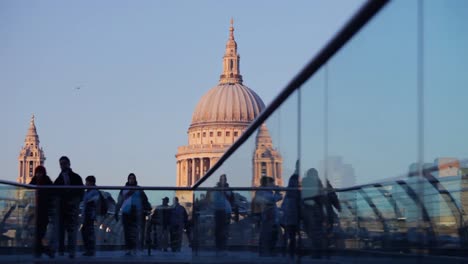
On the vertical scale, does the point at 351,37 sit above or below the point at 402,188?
above

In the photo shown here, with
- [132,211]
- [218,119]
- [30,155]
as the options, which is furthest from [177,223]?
[30,155]

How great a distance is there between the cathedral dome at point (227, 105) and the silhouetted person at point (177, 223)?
117698mm

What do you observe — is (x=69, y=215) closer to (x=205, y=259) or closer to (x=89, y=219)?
(x=89, y=219)

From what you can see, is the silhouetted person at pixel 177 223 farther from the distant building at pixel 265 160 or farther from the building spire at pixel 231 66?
the building spire at pixel 231 66

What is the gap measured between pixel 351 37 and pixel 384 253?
82 cm

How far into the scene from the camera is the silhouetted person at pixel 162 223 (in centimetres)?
1211

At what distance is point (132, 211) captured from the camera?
1205 centimetres

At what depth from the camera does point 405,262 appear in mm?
3045

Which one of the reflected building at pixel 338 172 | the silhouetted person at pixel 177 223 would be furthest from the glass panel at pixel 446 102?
the silhouetted person at pixel 177 223

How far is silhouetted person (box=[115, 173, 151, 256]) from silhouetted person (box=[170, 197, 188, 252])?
0.46 m

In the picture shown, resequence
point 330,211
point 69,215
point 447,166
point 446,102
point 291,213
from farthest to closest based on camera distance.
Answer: point 69,215, point 291,213, point 330,211, point 447,166, point 446,102

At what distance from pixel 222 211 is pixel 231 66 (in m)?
135

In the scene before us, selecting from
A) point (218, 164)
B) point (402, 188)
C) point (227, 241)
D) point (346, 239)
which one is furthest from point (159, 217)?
point (402, 188)

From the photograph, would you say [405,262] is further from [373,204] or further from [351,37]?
[351,37]
